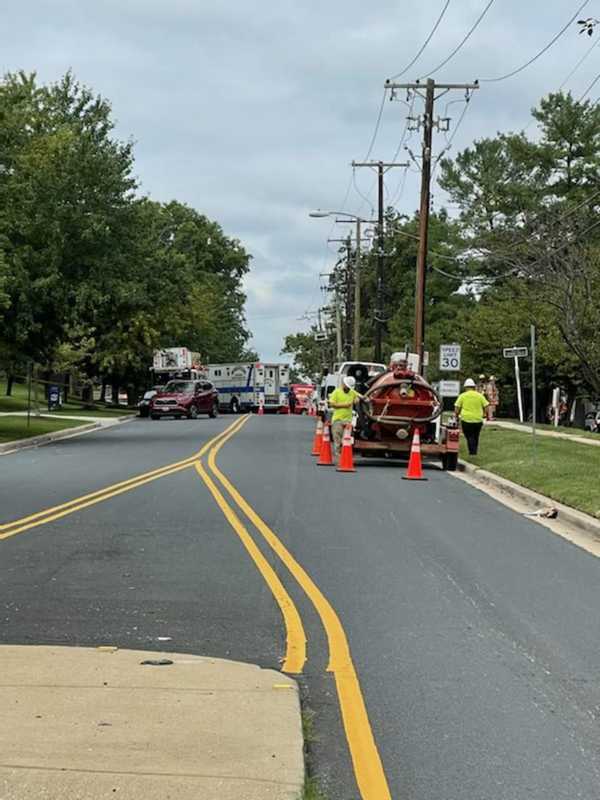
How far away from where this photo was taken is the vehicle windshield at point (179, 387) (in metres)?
48.7

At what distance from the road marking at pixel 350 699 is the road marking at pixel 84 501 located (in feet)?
11.3

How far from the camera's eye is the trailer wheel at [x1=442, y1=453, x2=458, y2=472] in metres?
Result: 22.7

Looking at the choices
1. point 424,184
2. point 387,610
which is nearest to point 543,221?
point 424,184

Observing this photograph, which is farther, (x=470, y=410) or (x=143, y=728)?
(x=470, y=410)

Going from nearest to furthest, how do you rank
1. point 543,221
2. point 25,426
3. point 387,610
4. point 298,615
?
point 298,615 → point 387,610 → point 25,426 → point 543,221

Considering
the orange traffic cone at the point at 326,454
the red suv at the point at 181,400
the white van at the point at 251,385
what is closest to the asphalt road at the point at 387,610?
the orange traffic cone at the point at 326,454

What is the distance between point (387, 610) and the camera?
839 centimetres

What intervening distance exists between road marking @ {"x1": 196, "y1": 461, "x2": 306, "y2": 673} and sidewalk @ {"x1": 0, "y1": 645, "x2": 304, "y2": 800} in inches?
16.4

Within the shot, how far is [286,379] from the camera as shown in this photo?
217 feet

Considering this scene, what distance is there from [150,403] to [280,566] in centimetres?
4202

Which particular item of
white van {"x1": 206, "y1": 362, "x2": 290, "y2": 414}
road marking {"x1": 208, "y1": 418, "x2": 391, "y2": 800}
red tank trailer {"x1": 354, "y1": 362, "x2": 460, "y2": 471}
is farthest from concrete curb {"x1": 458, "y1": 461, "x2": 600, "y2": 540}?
white van {"x1": 206, "y1": 362, "x2": 290, "y2": 414}

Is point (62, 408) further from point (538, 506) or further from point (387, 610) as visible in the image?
point (387, 610)

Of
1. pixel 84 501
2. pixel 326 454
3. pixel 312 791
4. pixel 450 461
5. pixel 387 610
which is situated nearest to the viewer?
pixel 312 791

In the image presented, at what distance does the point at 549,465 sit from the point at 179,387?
30.3m
